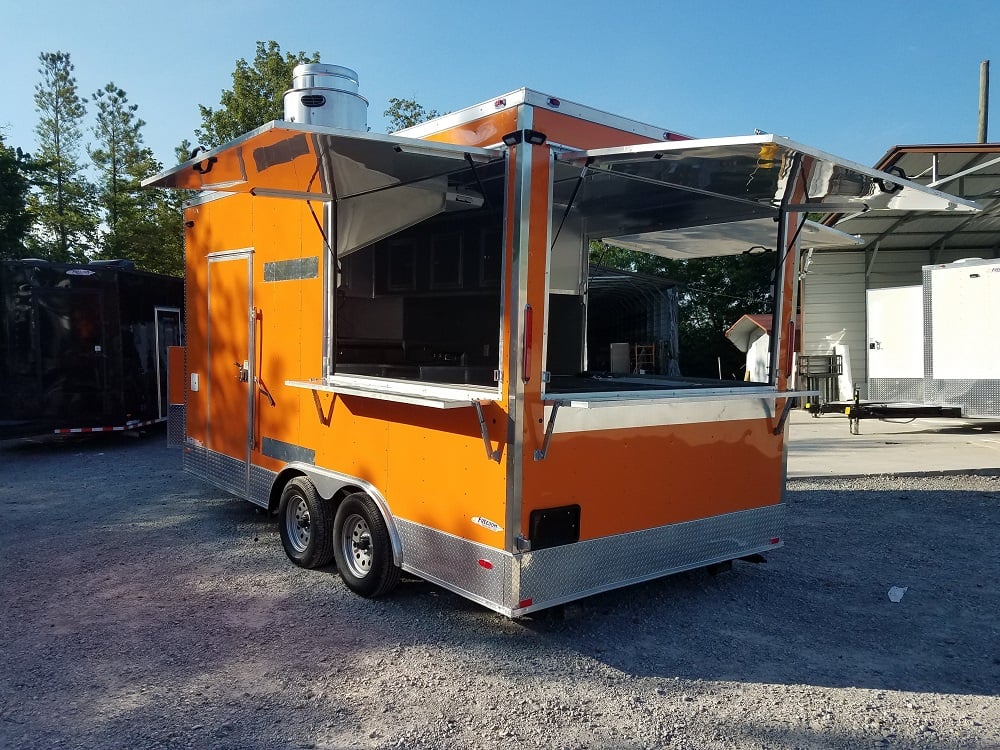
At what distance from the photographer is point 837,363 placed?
15.0 metres

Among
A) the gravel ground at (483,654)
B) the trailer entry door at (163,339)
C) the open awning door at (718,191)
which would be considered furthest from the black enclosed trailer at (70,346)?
the open awning door at (718,191)

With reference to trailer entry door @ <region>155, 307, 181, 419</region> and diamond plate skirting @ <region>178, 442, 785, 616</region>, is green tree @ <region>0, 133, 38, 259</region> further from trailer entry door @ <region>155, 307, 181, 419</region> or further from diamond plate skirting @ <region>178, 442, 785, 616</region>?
diamond plate skirting @ <region>178, 442, 785, 616</region>

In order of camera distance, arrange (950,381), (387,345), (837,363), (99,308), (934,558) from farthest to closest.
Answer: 1. (837,363)
2. (950,381)
3. (99,308)
4. (387,345)
5. (934,558)

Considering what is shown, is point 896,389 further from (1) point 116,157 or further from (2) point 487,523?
(1) point 116,157

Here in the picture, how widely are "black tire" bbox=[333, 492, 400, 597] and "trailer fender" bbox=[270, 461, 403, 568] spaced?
0.18ft

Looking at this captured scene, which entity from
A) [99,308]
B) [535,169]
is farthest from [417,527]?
[99,308]

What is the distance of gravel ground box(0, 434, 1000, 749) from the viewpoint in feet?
9.96

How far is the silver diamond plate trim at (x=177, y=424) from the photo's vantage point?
22.4ft

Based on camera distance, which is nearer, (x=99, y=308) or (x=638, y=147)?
(x=638, y=147)

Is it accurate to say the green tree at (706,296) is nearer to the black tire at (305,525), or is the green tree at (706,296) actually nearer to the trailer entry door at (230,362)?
the trailer entry door at (230,362)

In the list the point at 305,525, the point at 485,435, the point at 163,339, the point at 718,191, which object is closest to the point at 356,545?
the point at 305,525

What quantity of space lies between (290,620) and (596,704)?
178 centimetres

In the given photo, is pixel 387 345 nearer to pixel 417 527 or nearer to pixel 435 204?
pixel 435 204

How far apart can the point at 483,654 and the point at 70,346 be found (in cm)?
811
